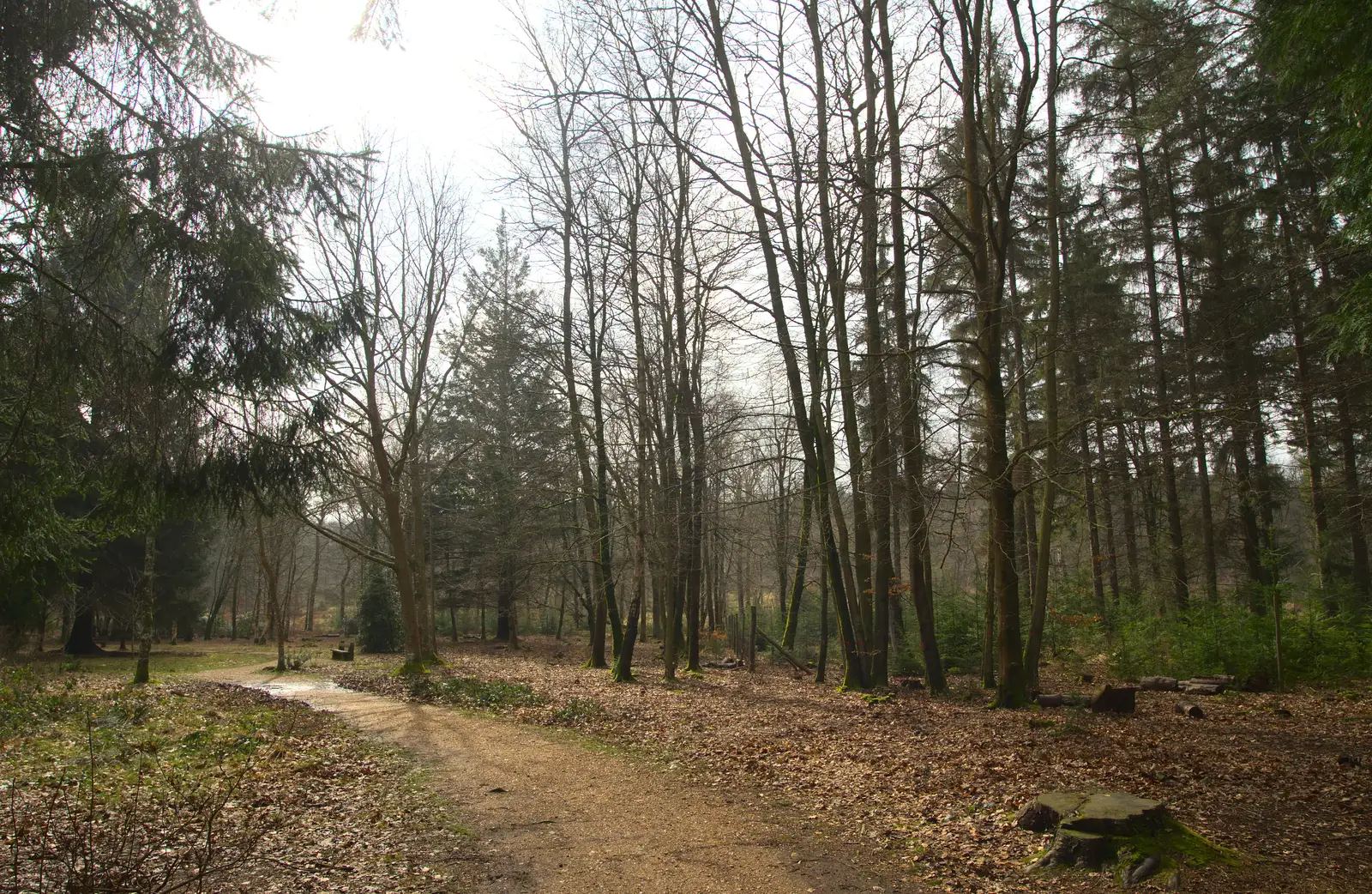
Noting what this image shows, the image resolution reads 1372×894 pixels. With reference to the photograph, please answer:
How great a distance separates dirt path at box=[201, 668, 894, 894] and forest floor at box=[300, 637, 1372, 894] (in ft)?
0.11

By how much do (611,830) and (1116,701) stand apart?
719cm

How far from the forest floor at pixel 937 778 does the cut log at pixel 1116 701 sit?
0.86 ft

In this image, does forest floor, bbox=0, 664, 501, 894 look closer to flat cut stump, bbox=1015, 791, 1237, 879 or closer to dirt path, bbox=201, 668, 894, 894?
dirt path, bbox=201, 668, 894, 894

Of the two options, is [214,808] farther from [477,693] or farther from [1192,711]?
[1192,711]

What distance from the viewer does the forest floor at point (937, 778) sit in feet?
16.1

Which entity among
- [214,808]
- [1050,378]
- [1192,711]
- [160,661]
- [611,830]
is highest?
[1050,378]

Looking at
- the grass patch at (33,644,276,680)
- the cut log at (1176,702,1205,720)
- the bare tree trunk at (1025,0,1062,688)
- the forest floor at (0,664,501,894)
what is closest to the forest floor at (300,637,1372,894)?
the cut log at (1176,702,1205,720)

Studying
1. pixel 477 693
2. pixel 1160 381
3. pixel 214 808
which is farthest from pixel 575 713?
pixel 1160 381

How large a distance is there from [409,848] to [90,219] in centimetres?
524

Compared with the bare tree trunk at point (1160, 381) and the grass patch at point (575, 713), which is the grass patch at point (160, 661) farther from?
the bare tree trunk at point (1160, 381)

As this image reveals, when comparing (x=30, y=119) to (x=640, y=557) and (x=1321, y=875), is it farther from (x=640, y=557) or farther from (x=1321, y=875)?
(x=640, y=557)

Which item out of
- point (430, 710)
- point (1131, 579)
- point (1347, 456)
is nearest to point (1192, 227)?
point (1347, 456)

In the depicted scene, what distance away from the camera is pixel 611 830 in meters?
5.98

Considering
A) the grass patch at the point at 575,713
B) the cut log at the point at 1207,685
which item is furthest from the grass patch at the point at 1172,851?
Answer: the cut log at the point at 1207,685
